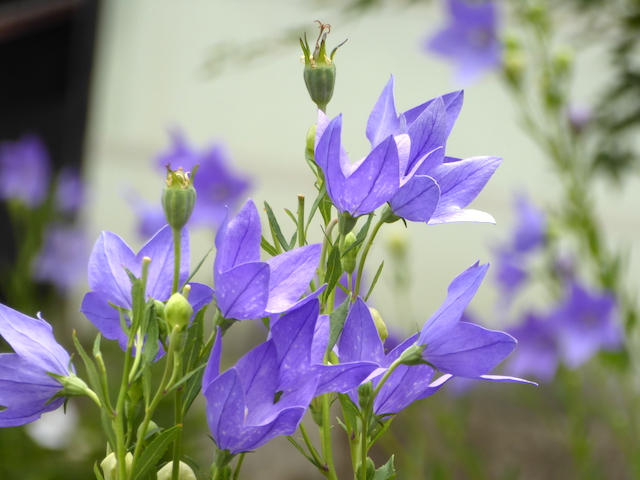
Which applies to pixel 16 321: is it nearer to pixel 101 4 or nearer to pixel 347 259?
pixel 347 259

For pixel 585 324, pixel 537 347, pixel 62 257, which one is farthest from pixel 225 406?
pixel 62 257

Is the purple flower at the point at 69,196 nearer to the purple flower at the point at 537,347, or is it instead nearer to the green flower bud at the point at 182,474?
the purple flower at the point at 537,347

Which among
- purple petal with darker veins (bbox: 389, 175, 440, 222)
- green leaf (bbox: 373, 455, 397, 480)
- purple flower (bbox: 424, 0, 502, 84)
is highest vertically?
purple flower (bbox: 424, 0, 502, 84)

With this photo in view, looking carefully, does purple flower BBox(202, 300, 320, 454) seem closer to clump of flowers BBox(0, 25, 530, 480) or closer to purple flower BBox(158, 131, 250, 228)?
clump of flowers BBox(0, 25, 530, 480)

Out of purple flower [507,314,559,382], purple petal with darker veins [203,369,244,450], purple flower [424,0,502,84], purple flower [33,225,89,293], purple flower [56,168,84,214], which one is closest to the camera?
purple petal with darker veins [203,369,244,450]

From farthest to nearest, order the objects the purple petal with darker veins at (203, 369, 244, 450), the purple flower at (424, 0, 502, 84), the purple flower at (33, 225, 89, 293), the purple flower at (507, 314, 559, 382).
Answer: the purple flower at (33, 225, 89, 293) → the purple flower at (507, 314, 559, 382) → the purple flower at (424, 0, 502, 84) → the purple petal with darker veins at (203, 369, 244, 450)

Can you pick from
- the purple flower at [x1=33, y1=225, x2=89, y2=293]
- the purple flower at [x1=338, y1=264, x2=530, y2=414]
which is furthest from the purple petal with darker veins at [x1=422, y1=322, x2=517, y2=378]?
the purple flower at [x1=33, y1=225, x2=89, y2=293]

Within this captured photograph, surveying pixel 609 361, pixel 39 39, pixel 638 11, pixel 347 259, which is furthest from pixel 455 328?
pixel 39 39
